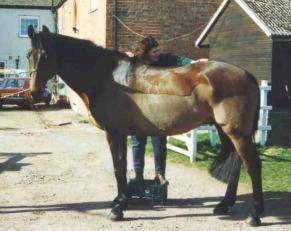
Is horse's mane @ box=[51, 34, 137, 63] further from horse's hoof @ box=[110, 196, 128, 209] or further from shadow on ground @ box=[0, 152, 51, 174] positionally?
shadow on ground @ box=[0, 152, 51, 174]

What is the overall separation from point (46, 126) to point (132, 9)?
471cm

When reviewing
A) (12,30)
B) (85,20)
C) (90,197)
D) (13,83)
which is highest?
(12,30)

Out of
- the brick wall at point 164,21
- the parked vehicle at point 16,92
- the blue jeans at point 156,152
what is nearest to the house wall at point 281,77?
the brick wall at point 164,21

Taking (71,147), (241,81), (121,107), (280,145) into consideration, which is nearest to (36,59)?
(121,107)

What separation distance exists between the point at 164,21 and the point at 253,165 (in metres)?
10.7

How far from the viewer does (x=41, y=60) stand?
5.73m

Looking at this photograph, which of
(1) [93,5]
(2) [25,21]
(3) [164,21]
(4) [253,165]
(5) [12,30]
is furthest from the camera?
(2) [25,21]

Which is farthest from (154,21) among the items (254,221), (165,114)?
(254,221)

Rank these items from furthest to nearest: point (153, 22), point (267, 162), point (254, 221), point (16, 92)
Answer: point (16, 92) → point (153, 22) → point (267, 162) → point (254, 221)

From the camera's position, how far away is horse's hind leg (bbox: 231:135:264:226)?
560 centimetres

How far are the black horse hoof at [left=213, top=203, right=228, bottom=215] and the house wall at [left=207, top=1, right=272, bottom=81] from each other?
6.44 m

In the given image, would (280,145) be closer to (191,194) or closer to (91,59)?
(191,194)

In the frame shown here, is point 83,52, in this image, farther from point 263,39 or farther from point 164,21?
point 164,21

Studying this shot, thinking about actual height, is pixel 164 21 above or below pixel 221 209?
above
